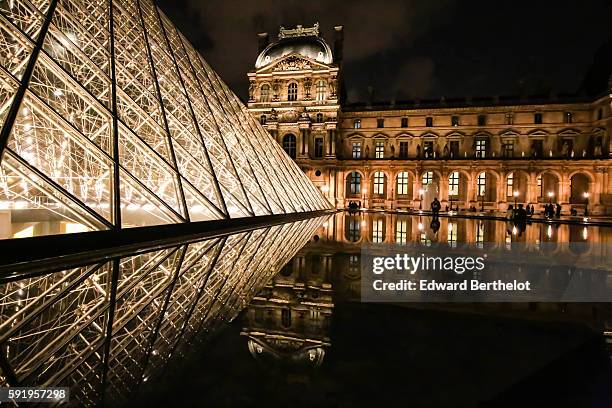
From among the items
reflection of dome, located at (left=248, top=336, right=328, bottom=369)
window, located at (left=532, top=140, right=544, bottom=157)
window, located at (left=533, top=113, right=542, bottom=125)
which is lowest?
reflection of dome, located at (left=248, top=336, right=328, bottom=369)

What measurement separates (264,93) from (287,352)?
39.0m

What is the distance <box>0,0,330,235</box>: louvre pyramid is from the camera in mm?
5820

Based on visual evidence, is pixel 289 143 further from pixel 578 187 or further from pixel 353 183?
pixel 578 187

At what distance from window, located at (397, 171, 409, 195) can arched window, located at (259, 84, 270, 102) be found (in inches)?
650

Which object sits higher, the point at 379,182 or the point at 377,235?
the point at 379,182

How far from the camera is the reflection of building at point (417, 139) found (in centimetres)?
3431

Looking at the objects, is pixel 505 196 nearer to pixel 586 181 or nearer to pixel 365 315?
pixel 586 181

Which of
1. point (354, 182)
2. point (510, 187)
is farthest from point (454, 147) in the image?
point (354, 182)

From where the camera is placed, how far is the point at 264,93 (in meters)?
38.7

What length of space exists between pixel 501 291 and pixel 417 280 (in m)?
0.95

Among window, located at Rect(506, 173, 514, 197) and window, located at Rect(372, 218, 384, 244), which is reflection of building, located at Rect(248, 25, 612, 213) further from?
window, located at Rect(372, 218, 384, 244)

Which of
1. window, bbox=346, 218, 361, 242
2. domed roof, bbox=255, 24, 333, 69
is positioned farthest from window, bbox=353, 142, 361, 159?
window, bbox=346, 218, 361, 242

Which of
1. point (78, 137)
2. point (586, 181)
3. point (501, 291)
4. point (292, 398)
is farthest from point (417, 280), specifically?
point (586, 181)

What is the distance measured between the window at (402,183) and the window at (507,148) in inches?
388
